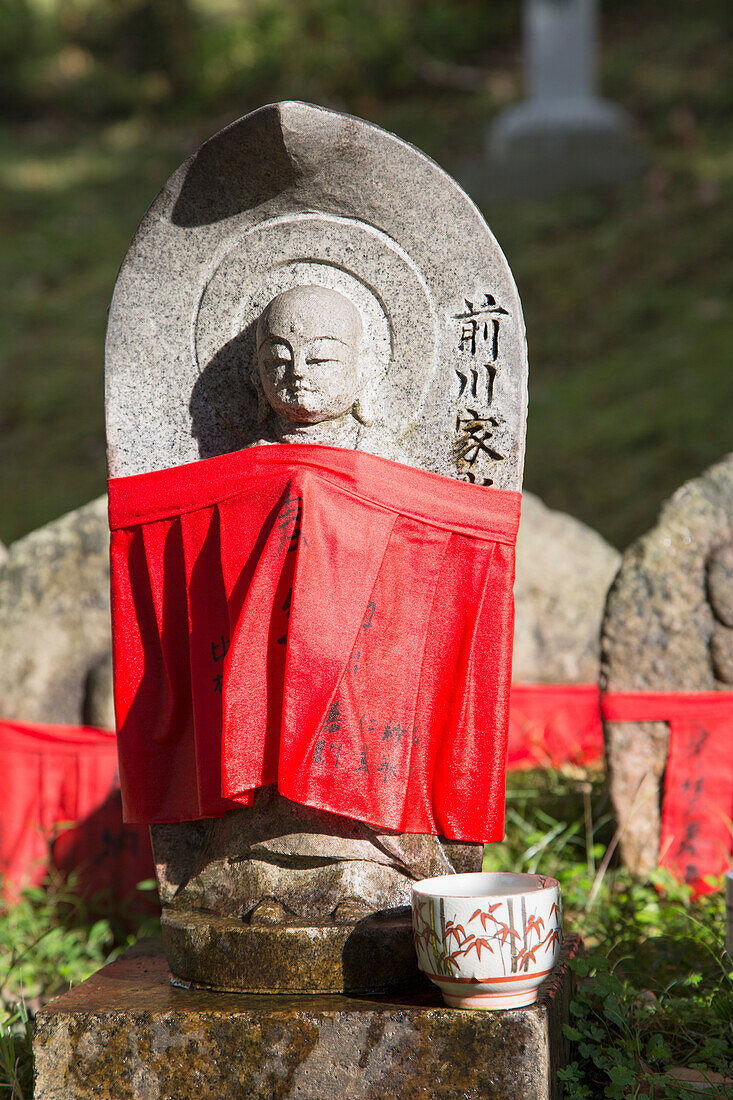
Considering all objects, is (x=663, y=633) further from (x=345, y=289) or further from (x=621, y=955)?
(x=345, y=289)

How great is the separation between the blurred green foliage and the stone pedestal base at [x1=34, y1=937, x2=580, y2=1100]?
14.7 feet

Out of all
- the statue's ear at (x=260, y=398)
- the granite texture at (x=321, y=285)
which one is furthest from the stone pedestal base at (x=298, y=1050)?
the statue's ear at (x=260, y=398)

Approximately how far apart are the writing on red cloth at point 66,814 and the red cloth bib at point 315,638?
1328mm

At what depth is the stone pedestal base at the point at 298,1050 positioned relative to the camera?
6.17ft

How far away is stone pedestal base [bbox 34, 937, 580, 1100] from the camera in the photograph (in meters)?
1.88

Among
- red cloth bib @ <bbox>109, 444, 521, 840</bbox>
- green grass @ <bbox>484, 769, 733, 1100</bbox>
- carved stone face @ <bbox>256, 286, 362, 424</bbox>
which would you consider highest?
carved stone face @ <bbox>256, 286, 362, 424</bbox>

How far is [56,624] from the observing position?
3787 millimetres

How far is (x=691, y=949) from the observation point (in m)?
2.87

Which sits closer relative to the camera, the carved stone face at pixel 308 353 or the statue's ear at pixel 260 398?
the carved stone face at pixel 308 353

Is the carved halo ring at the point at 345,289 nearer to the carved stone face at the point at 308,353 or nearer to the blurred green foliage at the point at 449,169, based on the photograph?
the carved stone face at the point at 308,353

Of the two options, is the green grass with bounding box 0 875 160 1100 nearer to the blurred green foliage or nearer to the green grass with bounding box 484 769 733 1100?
the green grass with bounding box 484 769 733 1100

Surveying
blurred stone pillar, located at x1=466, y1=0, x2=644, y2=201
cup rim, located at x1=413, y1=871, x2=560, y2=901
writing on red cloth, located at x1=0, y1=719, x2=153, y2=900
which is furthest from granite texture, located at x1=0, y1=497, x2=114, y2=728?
blurred stone pillar, located at x1=466, y1=0, x2=644, y2=201

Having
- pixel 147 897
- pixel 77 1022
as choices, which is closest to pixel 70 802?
Result: pixel 147 897

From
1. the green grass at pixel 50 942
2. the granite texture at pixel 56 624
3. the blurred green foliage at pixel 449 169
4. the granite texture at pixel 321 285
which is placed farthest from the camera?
the blurred green foliage at pixel 449 169
